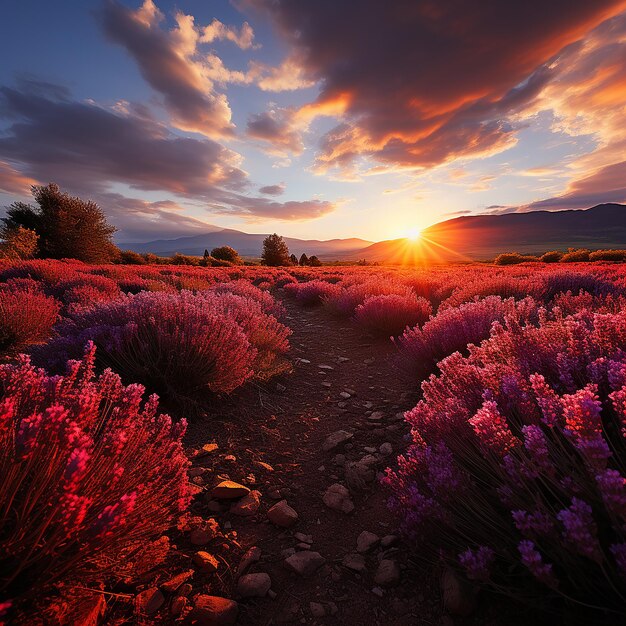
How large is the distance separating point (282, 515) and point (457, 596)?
3.48 ft

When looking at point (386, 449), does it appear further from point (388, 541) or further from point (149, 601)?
point (149, 601)

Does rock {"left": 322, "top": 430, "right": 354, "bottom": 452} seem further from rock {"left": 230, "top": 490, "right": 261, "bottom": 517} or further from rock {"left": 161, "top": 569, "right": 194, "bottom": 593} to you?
rock {"left": 161, "top": 569, "right": 194, "bottom": 593}

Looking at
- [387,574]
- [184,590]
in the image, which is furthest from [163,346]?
[387,574]

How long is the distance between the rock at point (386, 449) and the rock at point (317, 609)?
1299 millimetres

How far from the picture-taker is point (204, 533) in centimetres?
189

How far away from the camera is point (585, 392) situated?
1.20 metres

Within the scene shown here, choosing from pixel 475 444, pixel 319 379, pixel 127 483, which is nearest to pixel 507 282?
pixel 319 379

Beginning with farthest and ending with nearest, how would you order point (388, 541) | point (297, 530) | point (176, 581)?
point (297, 530)
point (388, 541)
point (176, 581)

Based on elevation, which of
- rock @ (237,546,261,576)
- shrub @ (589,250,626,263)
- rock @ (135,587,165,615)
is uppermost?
shrub @ (589,250,626,263)

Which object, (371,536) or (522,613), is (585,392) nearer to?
(522,613)

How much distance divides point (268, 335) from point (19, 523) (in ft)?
12.4

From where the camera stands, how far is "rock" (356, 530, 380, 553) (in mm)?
1856

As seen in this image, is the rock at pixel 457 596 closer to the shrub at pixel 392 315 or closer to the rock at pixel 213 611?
the rock at pixel 213 611

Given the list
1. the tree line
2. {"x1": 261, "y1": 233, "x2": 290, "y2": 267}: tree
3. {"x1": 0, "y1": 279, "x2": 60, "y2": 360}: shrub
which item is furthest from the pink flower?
{"x1": 261, "y1": 233, "x2": 290, "y2": 267}: tree
